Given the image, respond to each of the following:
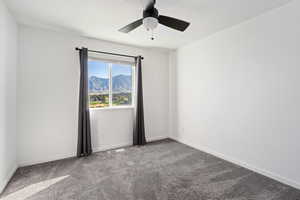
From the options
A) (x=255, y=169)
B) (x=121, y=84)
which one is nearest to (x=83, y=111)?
(x=121, y=84)

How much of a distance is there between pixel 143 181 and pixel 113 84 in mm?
2248

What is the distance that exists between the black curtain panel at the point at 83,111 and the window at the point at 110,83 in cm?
29

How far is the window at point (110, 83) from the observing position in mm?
3379

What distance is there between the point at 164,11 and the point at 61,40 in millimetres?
2041

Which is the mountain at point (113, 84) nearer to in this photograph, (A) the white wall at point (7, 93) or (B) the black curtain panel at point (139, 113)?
(B) the black curtain panel at point (139, 113)

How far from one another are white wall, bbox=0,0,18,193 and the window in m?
1.26

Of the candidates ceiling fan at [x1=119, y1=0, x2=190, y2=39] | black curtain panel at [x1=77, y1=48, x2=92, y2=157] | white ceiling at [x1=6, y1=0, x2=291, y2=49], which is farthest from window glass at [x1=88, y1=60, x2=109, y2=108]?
ceiling fan at [x1=119, y1=0, x2=190, y2=39]

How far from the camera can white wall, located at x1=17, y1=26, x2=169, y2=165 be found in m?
2.65

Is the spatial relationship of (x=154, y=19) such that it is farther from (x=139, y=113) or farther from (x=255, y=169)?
(x=255, y=169)

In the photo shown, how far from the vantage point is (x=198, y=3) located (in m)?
2.05

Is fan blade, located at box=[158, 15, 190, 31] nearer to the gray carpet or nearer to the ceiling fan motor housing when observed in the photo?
the ceiling fan motor housing

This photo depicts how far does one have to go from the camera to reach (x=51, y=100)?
2.84 meters

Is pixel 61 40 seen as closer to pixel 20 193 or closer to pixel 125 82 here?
pixel 125 82

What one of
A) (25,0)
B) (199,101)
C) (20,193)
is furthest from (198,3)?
(20,193)
